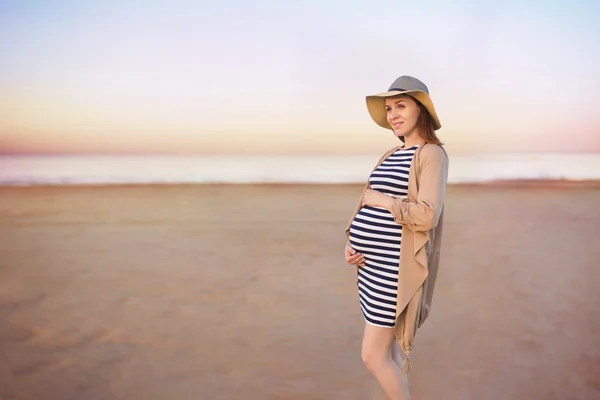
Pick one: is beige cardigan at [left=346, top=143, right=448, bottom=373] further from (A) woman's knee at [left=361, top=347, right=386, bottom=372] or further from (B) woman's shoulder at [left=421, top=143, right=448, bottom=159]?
(A) woman's knee at [left=361, top=347, right=386, bottom=372]

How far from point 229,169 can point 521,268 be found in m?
28.0

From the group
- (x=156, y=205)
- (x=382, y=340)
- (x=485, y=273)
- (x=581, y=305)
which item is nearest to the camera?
(x=382, y=340)

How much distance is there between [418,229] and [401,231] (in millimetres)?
100

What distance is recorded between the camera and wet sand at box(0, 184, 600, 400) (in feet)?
11.4

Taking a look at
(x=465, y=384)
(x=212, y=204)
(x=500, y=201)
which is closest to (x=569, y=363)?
(x=465, y=384)

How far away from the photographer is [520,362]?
12.4 feet

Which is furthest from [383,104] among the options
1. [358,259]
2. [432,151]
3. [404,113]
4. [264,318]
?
[264,318]

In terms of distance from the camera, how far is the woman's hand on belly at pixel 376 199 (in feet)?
7.07

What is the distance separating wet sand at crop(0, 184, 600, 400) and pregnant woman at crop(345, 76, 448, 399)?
1268 millimetres

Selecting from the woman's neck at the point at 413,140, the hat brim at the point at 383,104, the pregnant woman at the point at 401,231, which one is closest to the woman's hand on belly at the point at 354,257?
the pregnant woman at the point at 401,231

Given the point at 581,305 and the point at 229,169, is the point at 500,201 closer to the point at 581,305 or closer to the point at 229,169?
the point at 581,305

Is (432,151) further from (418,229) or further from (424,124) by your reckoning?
(418,229)

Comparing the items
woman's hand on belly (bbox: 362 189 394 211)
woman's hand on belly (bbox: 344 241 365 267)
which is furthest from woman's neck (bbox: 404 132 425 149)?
woman's hand on belly (bbox: 344 241 365 267)

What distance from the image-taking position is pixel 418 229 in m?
2.09
